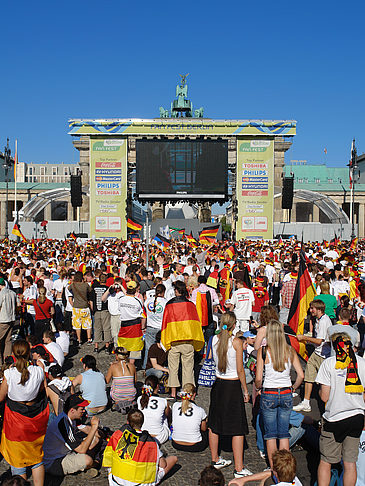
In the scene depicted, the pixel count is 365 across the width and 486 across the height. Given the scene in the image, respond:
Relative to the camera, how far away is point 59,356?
25.8ft

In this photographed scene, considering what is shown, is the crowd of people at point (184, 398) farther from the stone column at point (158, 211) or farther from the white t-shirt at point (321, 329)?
the stone column at point (158, 211)

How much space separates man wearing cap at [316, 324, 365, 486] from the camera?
15.0 feet

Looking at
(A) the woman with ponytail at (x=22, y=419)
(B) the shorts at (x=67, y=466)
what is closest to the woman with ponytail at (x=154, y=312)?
(B) the shorts at (x=67, y=466)

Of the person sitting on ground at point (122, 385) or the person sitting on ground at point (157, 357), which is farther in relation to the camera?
the person sitting on ground at point (157, 357)

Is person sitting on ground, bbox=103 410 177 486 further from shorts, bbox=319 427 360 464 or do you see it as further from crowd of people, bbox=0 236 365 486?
shorts, bbox=319 427 360 464

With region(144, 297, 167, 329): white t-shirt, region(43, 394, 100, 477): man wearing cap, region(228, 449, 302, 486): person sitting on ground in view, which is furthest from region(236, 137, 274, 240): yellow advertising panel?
region(228, 449, 302, 486): person sitting on ground

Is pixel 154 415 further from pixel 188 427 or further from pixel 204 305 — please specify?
pixel 204 305

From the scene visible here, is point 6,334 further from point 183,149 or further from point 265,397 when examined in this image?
point 183,149

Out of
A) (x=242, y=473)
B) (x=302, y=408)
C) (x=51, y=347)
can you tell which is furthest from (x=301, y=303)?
(x=51, y=347)

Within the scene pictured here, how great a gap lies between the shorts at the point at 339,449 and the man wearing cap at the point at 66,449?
7.60 ft

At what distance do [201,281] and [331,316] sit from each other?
235 centimetres

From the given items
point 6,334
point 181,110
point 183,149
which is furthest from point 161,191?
point 181,110

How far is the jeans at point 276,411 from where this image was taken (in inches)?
202

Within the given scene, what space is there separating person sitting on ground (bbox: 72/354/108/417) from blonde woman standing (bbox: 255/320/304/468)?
8.58 ft
